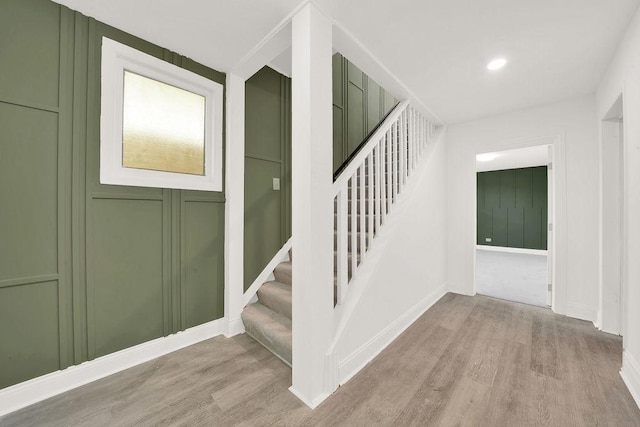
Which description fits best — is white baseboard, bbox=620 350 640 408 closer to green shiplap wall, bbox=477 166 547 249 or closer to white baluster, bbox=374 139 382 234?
white baluster, bbox=374 139 382 234

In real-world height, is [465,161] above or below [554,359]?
above

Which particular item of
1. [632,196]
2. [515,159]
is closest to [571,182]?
[632,196]

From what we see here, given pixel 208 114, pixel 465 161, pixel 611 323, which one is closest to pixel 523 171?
pixel 465 161

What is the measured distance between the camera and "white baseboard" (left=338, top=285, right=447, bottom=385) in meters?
1.78

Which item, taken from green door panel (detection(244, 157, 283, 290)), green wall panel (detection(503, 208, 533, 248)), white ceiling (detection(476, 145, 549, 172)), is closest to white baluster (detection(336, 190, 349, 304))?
green door panel (detection(244, 157, 283, 290))

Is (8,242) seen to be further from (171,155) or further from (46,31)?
(46,31)

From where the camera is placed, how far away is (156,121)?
2.06m

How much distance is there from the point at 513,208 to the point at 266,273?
8.32m

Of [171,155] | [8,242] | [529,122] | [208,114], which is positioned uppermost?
[529,122]

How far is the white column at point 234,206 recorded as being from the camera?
2.39 meters

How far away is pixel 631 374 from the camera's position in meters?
1.65

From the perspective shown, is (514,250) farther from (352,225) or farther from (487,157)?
(352,225)

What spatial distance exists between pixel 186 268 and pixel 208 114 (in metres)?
1.45

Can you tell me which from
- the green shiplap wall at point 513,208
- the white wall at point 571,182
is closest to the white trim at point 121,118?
the white wall at point 571,182
